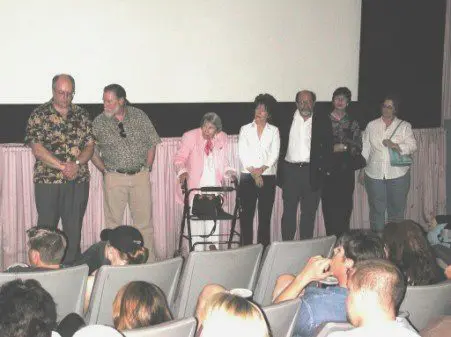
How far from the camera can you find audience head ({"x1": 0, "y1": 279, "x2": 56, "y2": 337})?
98.7 inches

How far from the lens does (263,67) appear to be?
7621mm

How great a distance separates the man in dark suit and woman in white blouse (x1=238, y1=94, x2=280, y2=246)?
17cm

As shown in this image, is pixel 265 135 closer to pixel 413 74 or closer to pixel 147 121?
pixel 147 121

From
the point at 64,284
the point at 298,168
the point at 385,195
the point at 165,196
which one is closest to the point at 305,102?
the point at 298,168

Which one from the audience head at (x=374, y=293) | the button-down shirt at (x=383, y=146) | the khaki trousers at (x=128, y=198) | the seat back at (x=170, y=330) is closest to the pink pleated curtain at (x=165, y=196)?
the khaki trousers at (x=128, y=198)

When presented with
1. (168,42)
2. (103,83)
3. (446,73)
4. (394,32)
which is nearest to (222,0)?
(168,42)

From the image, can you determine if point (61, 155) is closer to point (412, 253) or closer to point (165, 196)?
point (165, 196)

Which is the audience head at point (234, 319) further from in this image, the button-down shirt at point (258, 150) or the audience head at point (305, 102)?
the audience head at point (305, 102)

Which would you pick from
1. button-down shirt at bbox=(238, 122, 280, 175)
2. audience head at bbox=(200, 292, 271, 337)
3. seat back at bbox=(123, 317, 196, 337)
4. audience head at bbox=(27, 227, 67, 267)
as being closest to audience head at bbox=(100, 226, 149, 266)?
audience head at bbox=(27, 227, 67, 267)

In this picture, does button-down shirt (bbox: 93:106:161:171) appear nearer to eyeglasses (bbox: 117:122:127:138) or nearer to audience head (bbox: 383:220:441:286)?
eyeglasses (bbox: 117:122:127:138)

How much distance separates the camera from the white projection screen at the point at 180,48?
20.9ft

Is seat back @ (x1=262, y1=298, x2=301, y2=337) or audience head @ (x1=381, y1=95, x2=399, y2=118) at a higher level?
audience head @ (x1=381, y1=95, x2=399, y2=118)

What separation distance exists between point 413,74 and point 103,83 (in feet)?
12.2

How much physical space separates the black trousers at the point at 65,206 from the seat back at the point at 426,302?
304 cm
